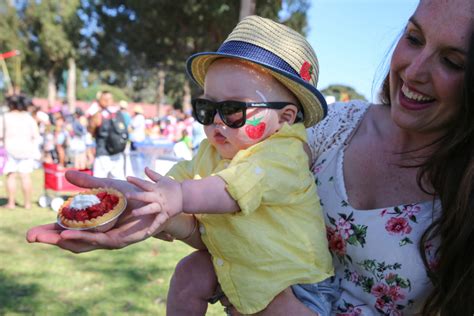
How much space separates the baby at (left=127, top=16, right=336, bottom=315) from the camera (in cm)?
150

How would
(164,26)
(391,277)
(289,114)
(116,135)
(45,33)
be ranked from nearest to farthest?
(391,277)
(289,114)
(116,135)
(164,26)
(45,33)

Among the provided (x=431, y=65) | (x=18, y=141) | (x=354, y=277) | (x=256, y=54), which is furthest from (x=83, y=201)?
(x=18, y=141)

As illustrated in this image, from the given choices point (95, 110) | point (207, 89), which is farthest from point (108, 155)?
point (207, 89)

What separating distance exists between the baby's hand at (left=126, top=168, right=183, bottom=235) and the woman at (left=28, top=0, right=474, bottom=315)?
262mm

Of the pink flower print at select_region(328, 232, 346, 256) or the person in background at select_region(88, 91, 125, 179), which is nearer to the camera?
the pink flower print at select_region(328, 232, 346, 256)

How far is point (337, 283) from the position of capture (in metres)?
1.74

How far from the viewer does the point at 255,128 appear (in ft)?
5.14

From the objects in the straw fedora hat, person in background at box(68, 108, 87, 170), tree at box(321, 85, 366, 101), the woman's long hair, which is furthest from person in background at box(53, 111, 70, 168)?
the woman's long hair

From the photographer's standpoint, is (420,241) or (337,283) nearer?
(420,241)

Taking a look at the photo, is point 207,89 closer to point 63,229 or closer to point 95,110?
point 63,229

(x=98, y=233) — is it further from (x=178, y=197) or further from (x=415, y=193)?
(x=415, y=193)

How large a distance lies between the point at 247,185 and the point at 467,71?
83cm

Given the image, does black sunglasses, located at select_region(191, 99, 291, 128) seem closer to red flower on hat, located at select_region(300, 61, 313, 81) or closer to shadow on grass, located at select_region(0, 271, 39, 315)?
red flower on hat, located at select_region(300, 61, 313, 81)

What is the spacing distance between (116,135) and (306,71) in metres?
6.94
